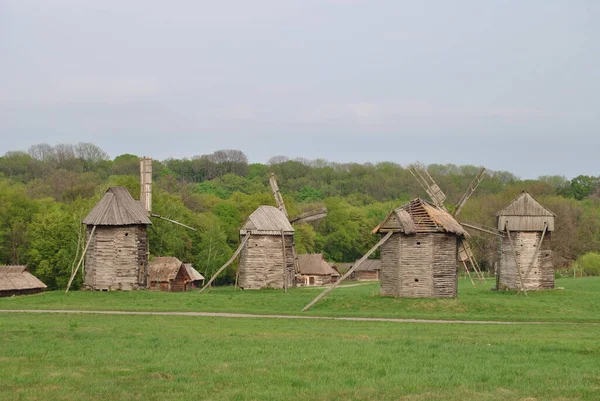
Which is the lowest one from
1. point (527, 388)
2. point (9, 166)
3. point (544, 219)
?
point (527, 388)

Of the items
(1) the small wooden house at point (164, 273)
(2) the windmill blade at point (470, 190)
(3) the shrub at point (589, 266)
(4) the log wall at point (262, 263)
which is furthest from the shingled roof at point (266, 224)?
(3) the shrub at point (589, 266)

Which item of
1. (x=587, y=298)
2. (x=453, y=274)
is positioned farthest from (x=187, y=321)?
(x=587, y=298)

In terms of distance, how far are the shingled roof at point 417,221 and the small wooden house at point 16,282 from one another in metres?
29.0

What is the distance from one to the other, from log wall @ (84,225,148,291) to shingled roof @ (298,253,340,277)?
1915 inches

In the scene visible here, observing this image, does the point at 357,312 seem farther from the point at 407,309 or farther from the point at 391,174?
the point at 391,174

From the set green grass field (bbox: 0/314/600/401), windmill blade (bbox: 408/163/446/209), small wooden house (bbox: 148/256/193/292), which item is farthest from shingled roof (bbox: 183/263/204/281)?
green grass field (bbox: 0/314/600/401)

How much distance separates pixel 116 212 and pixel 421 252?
20.9 m

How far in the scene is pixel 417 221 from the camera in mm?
47062

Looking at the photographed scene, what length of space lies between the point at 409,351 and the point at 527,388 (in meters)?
6.01

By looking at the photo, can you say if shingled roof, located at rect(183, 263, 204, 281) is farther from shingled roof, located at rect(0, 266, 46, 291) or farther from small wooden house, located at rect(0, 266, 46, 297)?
shingled roof, located at rect(0, 266, 46, 291)

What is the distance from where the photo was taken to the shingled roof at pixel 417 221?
152 ft

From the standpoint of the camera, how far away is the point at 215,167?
18062cm

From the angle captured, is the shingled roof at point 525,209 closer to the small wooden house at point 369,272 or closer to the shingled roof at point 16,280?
the shingled roof at point 16,280

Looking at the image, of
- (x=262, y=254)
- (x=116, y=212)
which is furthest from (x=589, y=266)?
(x=116, y=212)
